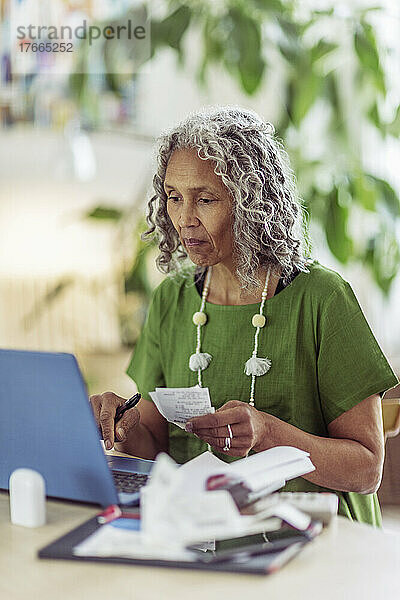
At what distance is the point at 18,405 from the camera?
118 centimetres

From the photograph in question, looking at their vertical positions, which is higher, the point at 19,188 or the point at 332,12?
the point at 332,12

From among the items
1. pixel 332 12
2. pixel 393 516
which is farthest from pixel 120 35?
pixel 393 516

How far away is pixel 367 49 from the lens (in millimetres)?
2641

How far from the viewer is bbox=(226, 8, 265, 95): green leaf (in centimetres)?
260

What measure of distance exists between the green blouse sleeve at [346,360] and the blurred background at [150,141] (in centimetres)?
61

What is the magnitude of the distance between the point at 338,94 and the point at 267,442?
1.83 metres

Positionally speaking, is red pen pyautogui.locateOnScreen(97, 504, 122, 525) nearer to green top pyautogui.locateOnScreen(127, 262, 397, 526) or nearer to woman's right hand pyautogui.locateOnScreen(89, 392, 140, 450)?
woman's right hand pyautogui.locateOnScreen(89, 392, 140, 450)

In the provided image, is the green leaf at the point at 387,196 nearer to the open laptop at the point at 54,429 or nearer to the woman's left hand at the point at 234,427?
the woman's left hand at the point at 234,427

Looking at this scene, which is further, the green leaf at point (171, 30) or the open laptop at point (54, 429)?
the green leaf at point (171, 30)

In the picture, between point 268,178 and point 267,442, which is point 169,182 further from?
point 267,442

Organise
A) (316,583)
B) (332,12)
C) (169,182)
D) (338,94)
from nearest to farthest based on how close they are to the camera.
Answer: (316,583), (169,182), (332,12), (338,94)

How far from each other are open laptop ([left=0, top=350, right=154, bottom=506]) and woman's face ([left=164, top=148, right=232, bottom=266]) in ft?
1.57

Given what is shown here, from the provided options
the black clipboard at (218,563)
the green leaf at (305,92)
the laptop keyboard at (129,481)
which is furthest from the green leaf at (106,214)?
the black clipboard at (218,563)

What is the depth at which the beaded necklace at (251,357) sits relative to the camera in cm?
158
